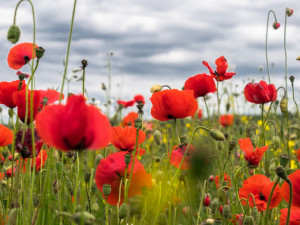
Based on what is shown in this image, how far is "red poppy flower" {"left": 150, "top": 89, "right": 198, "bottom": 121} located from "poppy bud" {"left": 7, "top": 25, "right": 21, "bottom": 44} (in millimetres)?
579

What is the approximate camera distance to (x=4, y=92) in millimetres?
1755

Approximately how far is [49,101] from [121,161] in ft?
1.68

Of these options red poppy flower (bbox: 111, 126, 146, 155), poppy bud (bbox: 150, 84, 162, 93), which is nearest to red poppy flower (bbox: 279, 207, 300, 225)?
red poppy flower (bbox: 111, 126, 146, 155)

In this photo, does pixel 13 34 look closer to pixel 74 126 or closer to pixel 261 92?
pixel 74 126

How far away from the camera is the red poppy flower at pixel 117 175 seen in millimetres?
1553

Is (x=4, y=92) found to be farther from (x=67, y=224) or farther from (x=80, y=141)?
(x=80, y=141)

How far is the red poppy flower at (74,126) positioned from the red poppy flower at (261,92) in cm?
166

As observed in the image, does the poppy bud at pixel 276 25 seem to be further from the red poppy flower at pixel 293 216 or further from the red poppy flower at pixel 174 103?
the red poppy flower at pixel 293 216

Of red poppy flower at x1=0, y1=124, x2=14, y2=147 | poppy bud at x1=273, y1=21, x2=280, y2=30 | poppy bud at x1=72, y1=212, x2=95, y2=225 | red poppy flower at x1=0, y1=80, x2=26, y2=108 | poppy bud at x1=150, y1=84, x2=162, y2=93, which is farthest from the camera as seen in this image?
poppy bud at x1=273, y1=21, x2=280, y2=30

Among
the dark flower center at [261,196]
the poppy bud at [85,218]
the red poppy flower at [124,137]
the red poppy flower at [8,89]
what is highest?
the red poppy flower at [8,89]

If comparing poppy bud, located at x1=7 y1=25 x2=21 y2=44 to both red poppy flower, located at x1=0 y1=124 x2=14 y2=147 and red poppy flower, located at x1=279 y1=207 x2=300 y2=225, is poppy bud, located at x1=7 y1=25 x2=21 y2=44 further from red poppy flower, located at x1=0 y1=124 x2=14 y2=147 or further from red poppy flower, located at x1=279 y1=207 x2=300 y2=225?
red poppy flower, located at x1=279 y1=207 x2=300 y2=225

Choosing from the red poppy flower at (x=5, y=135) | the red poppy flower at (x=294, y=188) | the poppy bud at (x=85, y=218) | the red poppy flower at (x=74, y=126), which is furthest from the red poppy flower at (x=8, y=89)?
the red poppy flower at (x=294, y=188)

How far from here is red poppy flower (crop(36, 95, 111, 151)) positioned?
837mm

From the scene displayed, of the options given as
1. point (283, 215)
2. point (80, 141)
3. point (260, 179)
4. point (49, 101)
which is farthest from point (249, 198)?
point (80, 141)
